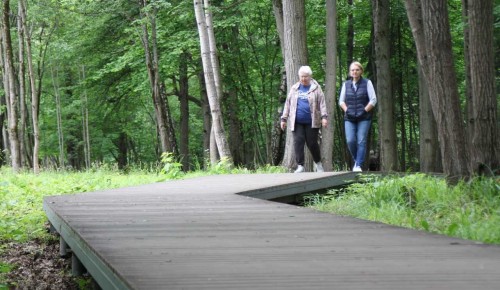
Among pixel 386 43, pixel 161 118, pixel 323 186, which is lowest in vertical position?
pixel 323 186

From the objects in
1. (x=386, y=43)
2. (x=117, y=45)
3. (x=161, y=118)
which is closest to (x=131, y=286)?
(x=386, y=43)

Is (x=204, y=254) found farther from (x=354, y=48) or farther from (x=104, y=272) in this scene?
(x=354, y=48)

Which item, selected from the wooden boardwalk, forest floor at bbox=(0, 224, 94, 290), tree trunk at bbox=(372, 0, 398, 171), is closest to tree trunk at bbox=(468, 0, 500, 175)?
the wooden boardwalk

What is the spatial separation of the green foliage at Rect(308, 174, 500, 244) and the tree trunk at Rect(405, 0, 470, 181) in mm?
332

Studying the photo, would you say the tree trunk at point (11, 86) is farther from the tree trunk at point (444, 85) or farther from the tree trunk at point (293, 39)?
the tree trunk at point (444, 85)

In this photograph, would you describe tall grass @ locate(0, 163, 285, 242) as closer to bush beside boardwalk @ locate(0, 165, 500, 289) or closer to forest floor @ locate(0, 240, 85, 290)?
bush beside boardwalk @ locate(0, 165, 500, 289)

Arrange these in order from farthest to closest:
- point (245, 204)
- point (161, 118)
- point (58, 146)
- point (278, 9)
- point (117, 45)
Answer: point (58, 146) → point (117, 45) → point (161, 118) → point (278, 9) → point (245, 204)

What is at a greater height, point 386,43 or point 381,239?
point 386,43

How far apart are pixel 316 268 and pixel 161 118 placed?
58.7 ft

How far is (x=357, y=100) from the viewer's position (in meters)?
12.3

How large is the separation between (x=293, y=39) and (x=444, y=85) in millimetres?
6772

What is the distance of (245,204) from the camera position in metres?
7.13

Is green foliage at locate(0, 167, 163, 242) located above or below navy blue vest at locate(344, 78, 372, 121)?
below

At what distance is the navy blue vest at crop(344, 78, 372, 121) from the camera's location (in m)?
Answer: 12.3
